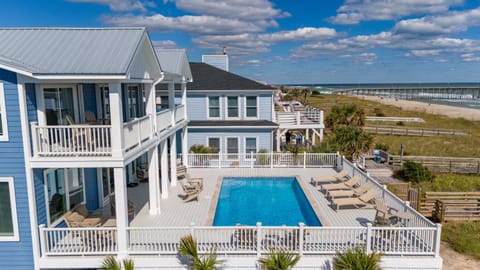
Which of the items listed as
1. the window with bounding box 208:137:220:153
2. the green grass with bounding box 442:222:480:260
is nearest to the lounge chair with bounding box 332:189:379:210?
the green grass with bounding box 442:222:480:260

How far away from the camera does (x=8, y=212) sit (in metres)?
8.66

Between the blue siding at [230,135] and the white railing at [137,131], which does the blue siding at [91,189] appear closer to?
the white railing at [137,131]

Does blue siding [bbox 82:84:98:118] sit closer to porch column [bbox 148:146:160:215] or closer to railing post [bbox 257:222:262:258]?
porch column [bbox 148:146:160:215]

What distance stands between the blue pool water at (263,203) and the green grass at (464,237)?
5357 millimetres

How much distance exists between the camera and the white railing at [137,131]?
9.19 m

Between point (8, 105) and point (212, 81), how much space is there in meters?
15.9

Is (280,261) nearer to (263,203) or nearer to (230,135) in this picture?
(263,203)

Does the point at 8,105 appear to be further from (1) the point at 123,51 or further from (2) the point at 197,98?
(2) the point at 197,98

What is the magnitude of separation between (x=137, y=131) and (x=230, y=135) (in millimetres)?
11783

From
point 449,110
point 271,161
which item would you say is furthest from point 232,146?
point 449,110

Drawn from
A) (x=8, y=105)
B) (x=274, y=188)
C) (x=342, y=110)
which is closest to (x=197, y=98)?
(x=274, y=188)

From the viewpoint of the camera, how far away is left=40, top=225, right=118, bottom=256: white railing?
892 cm

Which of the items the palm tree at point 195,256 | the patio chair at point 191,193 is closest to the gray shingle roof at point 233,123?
the patio chair at point 191,193

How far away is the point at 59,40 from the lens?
941 cm
